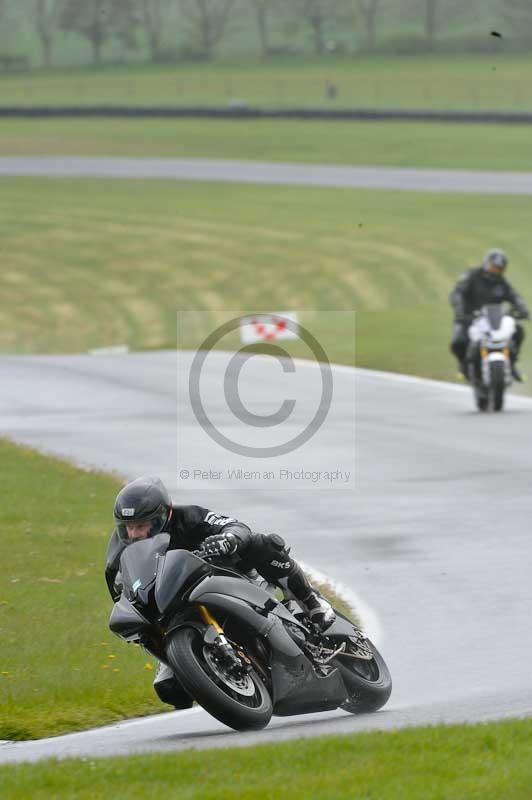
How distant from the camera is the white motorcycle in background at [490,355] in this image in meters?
20.2

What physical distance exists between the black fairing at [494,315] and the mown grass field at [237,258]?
4652mm

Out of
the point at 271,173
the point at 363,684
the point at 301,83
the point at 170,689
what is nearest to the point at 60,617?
the point at 170,689

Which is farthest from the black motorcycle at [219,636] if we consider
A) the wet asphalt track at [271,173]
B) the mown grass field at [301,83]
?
the mown grass field at [301,83]

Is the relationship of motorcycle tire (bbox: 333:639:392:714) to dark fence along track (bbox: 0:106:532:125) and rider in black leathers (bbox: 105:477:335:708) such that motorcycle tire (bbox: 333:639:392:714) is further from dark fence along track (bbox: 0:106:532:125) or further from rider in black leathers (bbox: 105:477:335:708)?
dark fence along track (bbox: 0:106:532:125)

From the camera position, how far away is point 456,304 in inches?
818

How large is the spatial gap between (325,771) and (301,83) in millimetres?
88964

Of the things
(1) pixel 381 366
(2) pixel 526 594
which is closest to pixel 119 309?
(1) pixel 381 366

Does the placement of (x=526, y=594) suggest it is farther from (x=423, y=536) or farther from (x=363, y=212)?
(x=363, y=212)

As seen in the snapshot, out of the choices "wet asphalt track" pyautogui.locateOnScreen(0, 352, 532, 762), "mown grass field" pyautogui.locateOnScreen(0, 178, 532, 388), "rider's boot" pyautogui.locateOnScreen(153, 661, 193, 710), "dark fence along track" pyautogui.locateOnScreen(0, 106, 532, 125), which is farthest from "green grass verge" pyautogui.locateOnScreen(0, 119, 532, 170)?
"rider's boot" pyautogui.locateOnScreen(153, 661, 193, 710)

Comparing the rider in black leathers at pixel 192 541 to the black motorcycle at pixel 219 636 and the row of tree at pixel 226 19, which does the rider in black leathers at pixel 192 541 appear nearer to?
the black motorcycle at pixel 219 636

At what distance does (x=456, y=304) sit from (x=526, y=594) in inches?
385

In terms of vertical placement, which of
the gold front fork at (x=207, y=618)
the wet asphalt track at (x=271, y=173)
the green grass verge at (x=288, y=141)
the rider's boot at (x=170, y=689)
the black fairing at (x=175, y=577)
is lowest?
the green grass verge at (x=288, y=141)

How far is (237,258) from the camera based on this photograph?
4169 centimetres

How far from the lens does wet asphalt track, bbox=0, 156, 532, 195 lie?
53312 mm
